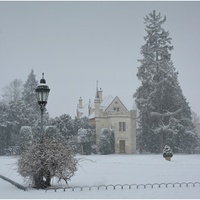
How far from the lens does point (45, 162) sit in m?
13.2

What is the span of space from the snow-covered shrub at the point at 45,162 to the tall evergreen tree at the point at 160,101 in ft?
97.6

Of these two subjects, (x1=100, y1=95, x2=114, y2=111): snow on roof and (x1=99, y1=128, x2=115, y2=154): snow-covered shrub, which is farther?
(x1=100, y1=95, x2=114, y2=111): snow on roof

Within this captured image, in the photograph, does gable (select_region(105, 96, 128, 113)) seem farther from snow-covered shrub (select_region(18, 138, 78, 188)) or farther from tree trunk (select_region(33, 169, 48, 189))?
tree trunk (select_region(33, 169, 48, 189))

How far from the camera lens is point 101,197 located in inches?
436

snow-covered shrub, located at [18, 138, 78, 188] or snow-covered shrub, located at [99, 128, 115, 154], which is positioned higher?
snow-covered shrub, located at [99, 128, 115, 154]

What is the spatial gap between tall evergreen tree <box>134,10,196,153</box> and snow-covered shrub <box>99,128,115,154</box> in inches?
189

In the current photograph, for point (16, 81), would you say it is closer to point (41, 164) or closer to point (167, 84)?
point (167, 84)

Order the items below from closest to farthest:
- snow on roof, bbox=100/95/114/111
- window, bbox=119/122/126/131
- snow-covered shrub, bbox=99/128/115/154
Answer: snow-covered shrub, bbox=99/128/115/154, window, bbox=119/122/126/131, snow on roof, bbox=100/95/114/111

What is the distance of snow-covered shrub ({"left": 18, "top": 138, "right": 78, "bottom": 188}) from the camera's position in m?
13.3

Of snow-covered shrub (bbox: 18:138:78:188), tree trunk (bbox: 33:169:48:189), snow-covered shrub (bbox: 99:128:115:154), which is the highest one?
snow-covered shrub (bbox: 99:128:115:154)

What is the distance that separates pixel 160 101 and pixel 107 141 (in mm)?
8179

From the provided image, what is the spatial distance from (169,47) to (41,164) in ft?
123

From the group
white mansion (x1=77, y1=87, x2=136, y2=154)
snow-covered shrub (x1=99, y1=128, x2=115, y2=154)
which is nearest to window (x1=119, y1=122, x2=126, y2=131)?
white mansion (x1=77, y1=87, x2=136, y2=154)

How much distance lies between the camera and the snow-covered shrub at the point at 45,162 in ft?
43.8
